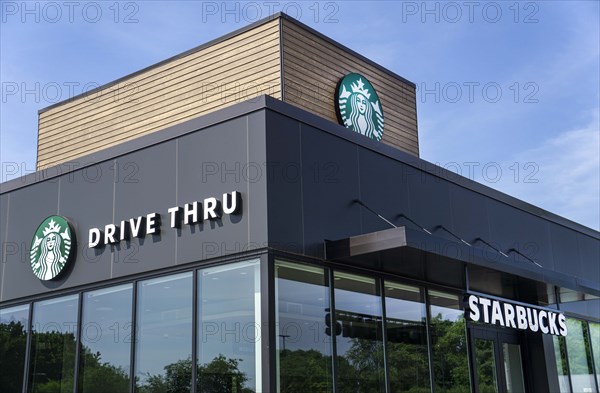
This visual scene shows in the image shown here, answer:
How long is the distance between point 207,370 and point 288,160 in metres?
3.24

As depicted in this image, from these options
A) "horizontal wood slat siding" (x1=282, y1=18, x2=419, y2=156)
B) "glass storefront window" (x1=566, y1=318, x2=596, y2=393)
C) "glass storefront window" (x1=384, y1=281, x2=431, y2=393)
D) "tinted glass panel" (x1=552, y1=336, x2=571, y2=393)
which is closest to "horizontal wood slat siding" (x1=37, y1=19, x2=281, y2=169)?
"horizontal wood slat siding" (x1=282, y1=18, x2=419, y2=156)

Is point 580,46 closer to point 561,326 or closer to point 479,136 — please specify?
point 479,136

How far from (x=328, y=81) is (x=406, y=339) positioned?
469 cm

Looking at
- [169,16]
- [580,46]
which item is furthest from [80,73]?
[580,46]

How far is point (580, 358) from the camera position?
61.4 ft

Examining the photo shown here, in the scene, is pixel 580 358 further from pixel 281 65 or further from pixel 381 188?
pixel 281 65

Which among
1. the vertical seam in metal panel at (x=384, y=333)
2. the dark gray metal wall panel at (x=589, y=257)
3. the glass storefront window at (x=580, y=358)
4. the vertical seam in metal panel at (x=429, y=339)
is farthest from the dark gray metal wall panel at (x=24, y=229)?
the dark gray metal wall panel at (x=589, y=257)

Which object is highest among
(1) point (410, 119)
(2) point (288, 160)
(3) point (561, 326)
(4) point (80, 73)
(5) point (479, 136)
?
(5) point (479, 136)

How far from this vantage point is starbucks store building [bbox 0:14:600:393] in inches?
458

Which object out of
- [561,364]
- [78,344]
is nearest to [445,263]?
[78,344]

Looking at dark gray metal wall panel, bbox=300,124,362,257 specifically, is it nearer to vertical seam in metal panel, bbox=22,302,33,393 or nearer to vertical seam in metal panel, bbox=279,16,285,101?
vertical seam in metal panel, bbox=279,16,285,101

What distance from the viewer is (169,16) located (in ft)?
52.5

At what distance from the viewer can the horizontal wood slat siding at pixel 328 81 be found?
537 inches

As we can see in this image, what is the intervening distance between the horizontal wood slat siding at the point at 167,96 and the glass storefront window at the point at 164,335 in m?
3.31
